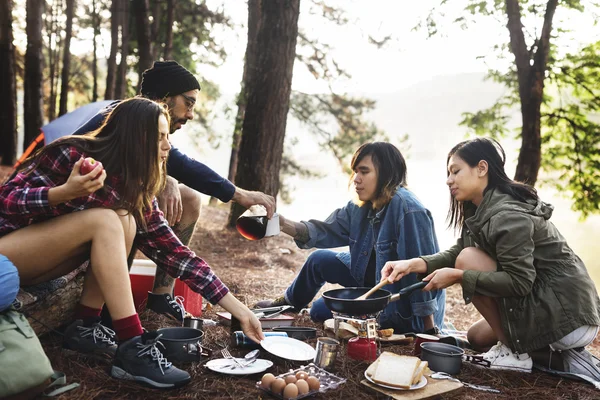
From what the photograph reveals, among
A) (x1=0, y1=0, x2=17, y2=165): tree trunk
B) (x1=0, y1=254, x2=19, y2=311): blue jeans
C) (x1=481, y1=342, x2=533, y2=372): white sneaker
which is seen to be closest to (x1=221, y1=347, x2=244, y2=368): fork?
(x1=0, y1=254, x2=19, y2=311): blue jeans

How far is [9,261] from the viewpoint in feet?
7.06

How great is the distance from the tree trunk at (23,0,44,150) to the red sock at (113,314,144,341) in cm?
853

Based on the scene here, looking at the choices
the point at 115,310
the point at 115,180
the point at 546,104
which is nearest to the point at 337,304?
the point at 115,310

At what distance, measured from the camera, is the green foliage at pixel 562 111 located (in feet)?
23.6

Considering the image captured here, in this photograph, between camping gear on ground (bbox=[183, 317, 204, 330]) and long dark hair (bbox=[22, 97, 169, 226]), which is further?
camping gear on ground (bbox=[183, 317, 204, 330])

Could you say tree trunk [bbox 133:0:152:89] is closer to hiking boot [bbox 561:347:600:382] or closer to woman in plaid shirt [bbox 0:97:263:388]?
woman in plaid shirt [bbox 0:97:263:388]

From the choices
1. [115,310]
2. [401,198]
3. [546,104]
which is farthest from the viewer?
[546,104]

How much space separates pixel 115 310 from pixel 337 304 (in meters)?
1.06

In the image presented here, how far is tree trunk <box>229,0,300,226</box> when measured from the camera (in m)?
6.53

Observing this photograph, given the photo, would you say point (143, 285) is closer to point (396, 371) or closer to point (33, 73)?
point (396, 371)

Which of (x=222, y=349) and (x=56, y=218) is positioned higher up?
(x=56, y=218)

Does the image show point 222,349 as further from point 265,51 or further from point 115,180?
point 265,51

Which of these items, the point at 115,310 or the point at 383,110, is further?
the point at 383,110

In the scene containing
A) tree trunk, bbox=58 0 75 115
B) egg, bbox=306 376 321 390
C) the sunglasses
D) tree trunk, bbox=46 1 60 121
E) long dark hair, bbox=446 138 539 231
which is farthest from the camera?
tree trunk, bbox=46 1 60 121
